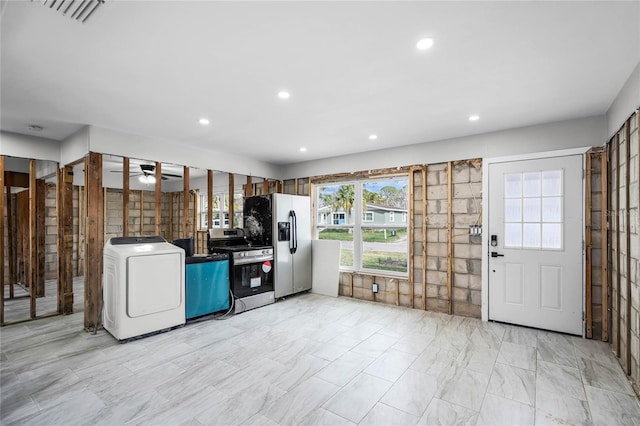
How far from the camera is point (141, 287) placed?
362 centimetres

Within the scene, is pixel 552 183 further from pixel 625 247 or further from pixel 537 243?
pixel 625 247

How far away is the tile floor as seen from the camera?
2.21 m

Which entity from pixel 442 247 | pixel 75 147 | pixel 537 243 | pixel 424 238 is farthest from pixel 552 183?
pixel 75 147

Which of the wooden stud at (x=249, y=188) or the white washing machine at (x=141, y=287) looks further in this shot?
the wooden stud at (x=249, y=188)

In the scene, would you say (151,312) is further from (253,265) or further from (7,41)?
(7,41)

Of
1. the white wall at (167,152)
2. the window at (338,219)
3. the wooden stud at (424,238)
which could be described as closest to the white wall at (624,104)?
the wooden stud at (424,238)

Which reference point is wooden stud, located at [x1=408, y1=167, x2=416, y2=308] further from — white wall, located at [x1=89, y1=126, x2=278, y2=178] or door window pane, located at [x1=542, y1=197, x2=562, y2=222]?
white wall, located at [x1=89, y1=126, x2=278, y2=178]

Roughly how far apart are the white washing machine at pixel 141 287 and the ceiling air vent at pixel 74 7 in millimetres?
2508

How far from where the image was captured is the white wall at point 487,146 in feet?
12.0

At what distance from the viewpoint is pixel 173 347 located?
3400 millimetres

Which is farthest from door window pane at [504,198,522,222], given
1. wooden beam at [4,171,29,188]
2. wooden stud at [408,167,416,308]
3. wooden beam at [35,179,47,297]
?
wooden beam at [4,171,29,188]

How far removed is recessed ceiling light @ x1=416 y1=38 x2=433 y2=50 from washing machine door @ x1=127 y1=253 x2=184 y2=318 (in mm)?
3567

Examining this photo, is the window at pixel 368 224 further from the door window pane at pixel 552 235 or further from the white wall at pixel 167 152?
the door window pane at pixel 552 235

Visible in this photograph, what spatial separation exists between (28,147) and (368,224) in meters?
5.31
